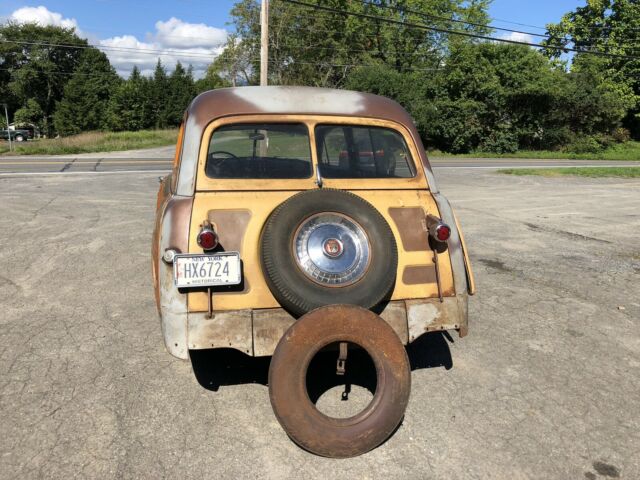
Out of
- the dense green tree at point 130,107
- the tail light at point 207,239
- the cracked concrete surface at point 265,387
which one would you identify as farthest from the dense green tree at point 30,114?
the tail light at point 207,239

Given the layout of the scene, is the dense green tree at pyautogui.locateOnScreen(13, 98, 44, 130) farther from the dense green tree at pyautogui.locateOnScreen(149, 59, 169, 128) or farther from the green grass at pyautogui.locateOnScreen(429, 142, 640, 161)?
the green grass at pyautogui.locateOnScreen(429, 142, 640, 161)

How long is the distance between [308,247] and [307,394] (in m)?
0.85

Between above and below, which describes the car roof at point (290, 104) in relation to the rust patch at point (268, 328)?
above

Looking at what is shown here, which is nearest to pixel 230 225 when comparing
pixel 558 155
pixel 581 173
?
pixel 581 173

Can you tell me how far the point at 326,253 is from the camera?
299 cm

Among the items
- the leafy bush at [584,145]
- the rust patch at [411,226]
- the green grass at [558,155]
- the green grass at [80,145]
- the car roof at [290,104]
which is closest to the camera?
the rust patch at [411,226]

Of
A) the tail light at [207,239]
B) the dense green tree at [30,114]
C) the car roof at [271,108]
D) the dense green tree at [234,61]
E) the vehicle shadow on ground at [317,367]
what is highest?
the dense green tree at [234,61]

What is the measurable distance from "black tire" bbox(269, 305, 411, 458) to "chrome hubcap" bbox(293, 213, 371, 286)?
0.28 meters

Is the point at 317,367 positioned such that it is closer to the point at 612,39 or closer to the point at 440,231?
the point at 440,231

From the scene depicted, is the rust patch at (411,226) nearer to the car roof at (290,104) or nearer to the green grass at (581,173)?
the car roof at (290,104)

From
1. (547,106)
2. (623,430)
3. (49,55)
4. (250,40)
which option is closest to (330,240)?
(623,430)

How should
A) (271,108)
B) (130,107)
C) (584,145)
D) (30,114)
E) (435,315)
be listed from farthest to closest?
(30,114)
(130,107)
(584,145)
(271,108)
(435,315)

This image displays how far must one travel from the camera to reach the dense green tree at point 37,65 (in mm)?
62250

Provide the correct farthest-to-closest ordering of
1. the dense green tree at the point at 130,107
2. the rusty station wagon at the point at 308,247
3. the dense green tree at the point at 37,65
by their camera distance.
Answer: the dense green tree at the point at 37,65 → the dense green tree at the point at 130,107 → the rusty station wagon at the point at 308,247
